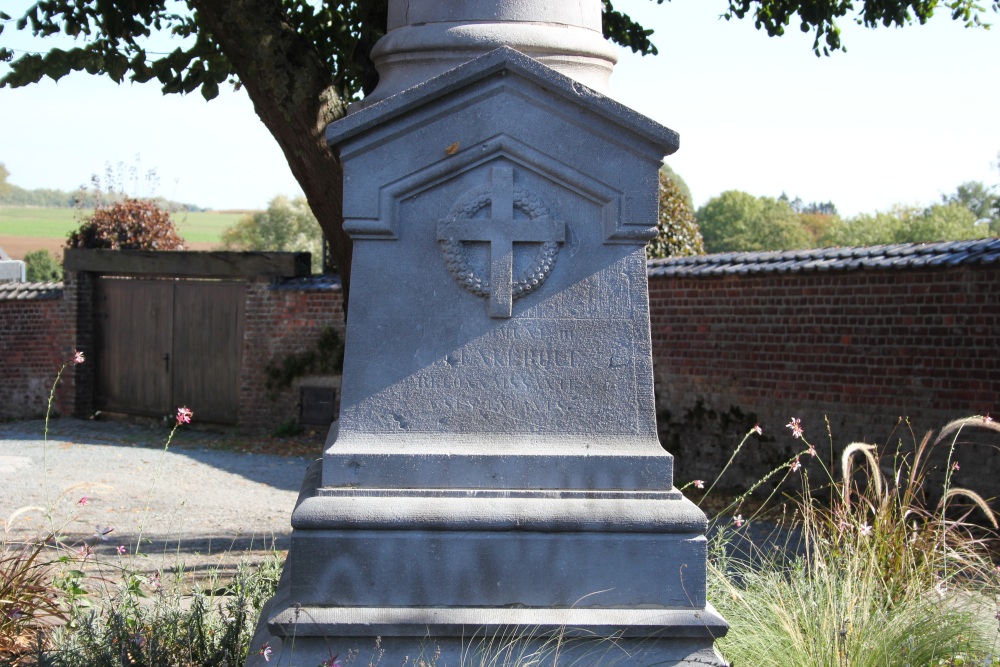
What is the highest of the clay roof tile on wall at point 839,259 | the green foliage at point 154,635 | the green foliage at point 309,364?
the clay roof tile on wall at point 839,259

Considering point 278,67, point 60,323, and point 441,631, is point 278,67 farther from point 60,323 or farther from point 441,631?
point 60,323

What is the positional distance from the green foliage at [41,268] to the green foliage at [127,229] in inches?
464

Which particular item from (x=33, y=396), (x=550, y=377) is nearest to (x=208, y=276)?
(x=33, y=396)

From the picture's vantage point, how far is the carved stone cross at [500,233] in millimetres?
3400

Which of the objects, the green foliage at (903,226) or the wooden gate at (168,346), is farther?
the green foliage at (903,226)

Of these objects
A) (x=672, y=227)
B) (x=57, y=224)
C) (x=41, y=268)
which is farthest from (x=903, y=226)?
(x=57, y=224)

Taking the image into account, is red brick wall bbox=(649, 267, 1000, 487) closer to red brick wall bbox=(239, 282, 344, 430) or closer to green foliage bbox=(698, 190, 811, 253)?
red brick wall bbox=(239, 282, 344, 430)

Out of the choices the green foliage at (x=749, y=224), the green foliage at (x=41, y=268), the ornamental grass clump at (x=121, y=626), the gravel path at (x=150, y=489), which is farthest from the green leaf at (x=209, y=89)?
the green foliage at (x=749, y=224)

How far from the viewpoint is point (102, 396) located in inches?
575

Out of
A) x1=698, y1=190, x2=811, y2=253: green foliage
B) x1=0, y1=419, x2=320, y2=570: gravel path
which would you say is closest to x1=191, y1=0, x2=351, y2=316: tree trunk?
x1=0, y1=419, x2=320, y2=570: gravel path

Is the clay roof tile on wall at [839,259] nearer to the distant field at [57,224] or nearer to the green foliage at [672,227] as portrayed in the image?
the green foliage at [672,227]

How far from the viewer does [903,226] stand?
1991 inches

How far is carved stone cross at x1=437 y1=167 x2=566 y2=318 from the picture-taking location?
11.2 ft

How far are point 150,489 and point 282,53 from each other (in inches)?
95.8
